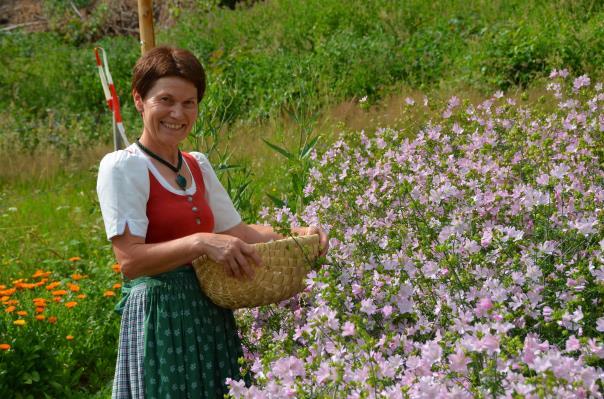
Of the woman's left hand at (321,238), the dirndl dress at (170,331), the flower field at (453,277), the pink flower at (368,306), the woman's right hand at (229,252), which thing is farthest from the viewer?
the woman's left hand at (321,238)

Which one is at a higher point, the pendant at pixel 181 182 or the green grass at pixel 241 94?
the pendant at pixel 181 182

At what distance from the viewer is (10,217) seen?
671 cm

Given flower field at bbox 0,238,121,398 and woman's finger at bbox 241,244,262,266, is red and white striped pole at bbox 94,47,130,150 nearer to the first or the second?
flower field at bbox 0,238,121,398

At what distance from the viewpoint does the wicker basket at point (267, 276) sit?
2.38m

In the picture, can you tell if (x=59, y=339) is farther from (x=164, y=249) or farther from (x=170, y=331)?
(x=164, y=249)

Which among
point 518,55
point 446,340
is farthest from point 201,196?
point 518,55

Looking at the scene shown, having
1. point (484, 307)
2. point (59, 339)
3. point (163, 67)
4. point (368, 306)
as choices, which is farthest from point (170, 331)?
point (59, 339)

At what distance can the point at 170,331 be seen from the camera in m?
2.46

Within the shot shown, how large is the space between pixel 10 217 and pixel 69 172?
1590mm

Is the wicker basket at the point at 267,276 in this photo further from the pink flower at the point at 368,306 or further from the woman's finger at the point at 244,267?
the pink flower at the point at 368,306

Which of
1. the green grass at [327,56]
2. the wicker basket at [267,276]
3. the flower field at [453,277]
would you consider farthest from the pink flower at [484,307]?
the green grass at [327,56]

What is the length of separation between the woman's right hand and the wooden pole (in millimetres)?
1932

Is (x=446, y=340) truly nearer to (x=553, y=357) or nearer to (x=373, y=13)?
(x=553, y=357)

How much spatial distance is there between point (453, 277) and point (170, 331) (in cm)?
82
